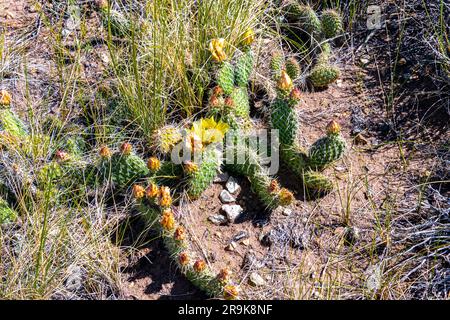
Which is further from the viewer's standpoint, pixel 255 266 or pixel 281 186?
pixel 281 186

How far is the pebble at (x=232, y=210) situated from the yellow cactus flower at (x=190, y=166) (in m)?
0.24

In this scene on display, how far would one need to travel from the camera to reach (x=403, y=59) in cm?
293

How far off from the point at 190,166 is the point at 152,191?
0.19 m

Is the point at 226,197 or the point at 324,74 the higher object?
the point at 324,74

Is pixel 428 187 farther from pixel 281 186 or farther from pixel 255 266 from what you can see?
pixel 255 266

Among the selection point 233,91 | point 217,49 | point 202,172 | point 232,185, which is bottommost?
point 232,185

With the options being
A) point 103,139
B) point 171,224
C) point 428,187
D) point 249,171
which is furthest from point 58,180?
point 428,187

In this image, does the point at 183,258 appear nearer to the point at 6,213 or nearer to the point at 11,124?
the point at 6,213

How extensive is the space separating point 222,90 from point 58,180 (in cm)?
81

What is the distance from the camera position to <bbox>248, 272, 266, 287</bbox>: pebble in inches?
86.5

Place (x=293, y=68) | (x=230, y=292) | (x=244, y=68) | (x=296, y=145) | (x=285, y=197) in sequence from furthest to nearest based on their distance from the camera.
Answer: (x=293, y=68), (x=244, y=68), (x=296, y=145), (x=285, y=197), (x=230, y=292)

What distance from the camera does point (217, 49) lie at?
2566 millimetres

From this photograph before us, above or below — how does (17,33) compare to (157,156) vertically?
above

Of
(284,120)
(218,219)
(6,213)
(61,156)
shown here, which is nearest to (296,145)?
(284,120)
